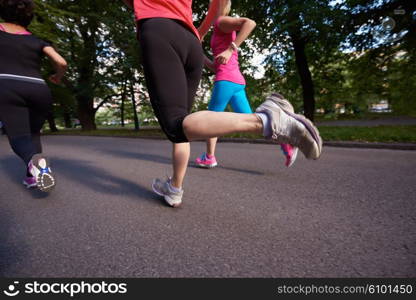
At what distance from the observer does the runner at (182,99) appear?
1.36m

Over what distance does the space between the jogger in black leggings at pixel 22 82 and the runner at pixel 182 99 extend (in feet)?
3.78

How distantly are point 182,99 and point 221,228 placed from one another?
859mm

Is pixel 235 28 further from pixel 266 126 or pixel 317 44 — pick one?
pixel 317 44

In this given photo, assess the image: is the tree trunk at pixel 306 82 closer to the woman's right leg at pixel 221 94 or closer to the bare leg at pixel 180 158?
the woman's right leg at pixel 221 94

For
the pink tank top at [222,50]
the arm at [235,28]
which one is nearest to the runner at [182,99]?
the arm at [235,28]

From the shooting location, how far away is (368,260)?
111cm

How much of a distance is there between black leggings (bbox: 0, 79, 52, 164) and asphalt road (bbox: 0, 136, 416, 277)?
52 cm

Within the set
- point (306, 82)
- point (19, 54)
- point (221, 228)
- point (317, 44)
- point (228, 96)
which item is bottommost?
point (221, 228)

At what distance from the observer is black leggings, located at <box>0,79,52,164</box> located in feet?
7.18

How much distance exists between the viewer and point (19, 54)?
2.22 metres

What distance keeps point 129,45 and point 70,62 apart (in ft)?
23.9

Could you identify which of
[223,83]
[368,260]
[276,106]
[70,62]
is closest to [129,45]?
[70,62]

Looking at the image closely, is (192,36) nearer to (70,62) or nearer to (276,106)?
(276,106)

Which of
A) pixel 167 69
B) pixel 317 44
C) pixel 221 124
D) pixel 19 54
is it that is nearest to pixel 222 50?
pixel 167 69
